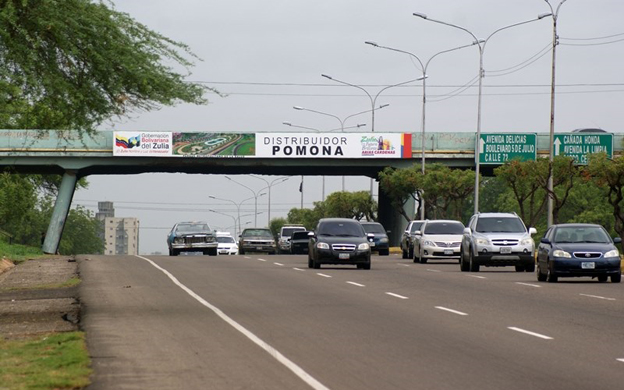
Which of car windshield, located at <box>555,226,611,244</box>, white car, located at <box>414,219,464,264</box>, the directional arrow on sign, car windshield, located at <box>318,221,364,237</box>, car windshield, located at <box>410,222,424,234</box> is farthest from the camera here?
the directional arrow on sign

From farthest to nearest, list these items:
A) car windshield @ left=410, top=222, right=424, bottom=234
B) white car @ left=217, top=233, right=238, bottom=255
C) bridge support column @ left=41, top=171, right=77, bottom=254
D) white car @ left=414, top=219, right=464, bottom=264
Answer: bridge support column @ left=41, top=171, right=77, bottom=254, white car @ left=217, top=233, right=238, bottom=255, car windshield @ left=410, top=222, right=424, bottom=234, white car @ left=414, top=219, right=464, bottom=264

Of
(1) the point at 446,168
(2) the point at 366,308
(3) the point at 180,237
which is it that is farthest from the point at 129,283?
(1) the point at 446,168

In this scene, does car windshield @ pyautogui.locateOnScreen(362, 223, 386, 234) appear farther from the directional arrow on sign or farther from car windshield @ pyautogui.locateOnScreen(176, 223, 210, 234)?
the directional arrow on sign

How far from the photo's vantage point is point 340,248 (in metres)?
41.0

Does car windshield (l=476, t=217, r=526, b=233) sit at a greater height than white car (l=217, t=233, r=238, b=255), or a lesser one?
greater

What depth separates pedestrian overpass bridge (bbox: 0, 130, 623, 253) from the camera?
242ft

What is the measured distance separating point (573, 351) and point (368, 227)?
51626 mm

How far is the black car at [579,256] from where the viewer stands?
1300 inches

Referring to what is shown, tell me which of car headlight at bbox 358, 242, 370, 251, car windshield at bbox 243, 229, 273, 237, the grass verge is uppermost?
car headlight at bbox 358, 242, 370, 251

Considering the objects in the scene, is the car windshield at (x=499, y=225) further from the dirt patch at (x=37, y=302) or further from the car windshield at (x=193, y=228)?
the car windshield at (x=193, y=228)

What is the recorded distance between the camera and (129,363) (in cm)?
1422

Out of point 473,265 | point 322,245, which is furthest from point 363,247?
point 473,265

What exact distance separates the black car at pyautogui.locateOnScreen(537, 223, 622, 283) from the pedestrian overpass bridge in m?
38.8

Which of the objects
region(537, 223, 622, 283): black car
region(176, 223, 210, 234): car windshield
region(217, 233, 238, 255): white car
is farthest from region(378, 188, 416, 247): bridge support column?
region(537, 223, 622, 283): black car
